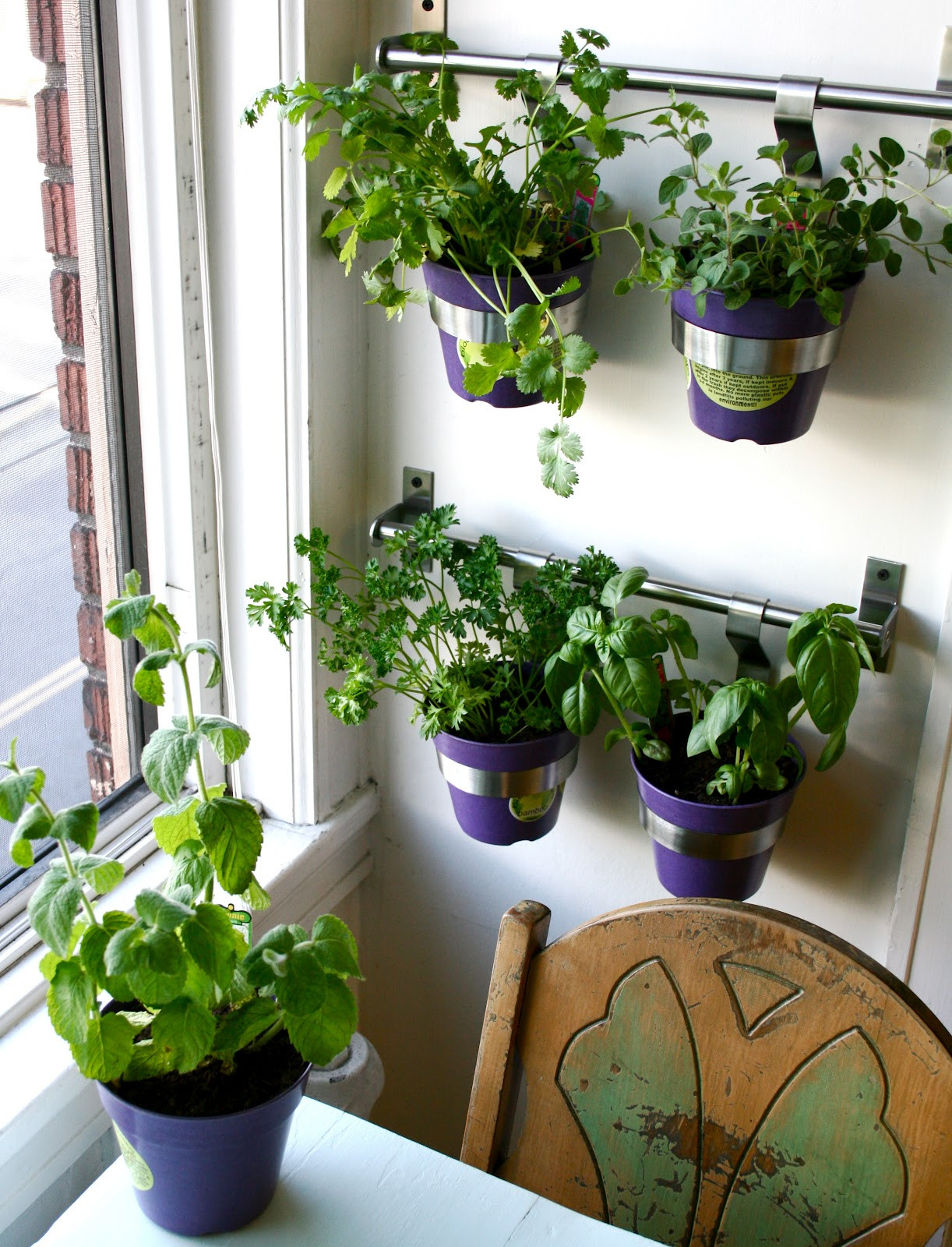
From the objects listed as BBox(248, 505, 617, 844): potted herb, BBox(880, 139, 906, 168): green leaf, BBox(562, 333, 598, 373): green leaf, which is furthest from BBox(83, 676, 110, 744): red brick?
BBox(880, 139, 906, 168): green leaf

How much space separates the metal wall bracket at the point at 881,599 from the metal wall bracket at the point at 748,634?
0.10 m

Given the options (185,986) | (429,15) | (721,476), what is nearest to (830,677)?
(721,476)

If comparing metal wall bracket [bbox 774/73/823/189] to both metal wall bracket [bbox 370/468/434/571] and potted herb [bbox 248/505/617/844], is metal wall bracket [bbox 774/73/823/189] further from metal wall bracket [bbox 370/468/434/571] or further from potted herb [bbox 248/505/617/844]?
metal wall bracket [bbox 370/468/434/571]

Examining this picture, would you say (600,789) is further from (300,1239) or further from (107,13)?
(107,13)

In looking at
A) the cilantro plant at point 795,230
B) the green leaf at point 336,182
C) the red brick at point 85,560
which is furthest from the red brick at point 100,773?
the cilantro plant at point 795,230

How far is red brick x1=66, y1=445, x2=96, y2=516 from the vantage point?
134cm

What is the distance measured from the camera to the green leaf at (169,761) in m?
0.92

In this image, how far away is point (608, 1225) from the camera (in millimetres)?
1060

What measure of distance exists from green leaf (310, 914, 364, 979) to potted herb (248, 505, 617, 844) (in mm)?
302

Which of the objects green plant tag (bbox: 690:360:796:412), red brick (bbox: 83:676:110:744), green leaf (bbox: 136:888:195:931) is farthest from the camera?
red brick (bbox: 83:676:110:744)

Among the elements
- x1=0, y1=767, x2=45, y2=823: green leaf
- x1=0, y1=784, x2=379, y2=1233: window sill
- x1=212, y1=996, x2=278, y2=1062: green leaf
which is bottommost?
x1=0, y1=784, x2=379, y2=1233: window sill

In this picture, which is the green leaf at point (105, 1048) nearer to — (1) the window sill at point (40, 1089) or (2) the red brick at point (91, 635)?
(1) the window sill at point (40, 1089)

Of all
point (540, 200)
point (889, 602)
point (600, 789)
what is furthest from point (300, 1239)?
point (540, 200)

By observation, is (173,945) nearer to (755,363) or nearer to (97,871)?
(97,871)
